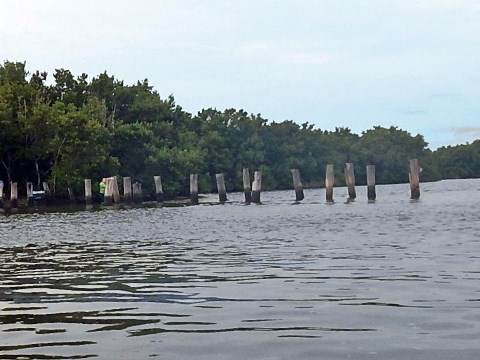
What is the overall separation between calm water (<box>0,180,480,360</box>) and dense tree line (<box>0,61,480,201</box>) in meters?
32.6

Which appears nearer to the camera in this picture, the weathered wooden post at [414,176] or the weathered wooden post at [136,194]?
the weathered wooden post at [414,176]

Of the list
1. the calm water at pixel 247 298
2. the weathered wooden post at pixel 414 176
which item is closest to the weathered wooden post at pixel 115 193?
the weathered wooden post at pixel 414 176

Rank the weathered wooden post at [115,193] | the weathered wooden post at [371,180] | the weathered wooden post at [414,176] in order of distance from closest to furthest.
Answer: the weathered wooden post at [414,176] → the weathered wooden post at [371,180] → the weathered wooden post at [115,193]

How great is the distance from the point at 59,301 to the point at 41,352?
9.20 ft

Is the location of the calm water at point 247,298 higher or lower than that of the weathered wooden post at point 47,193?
lower

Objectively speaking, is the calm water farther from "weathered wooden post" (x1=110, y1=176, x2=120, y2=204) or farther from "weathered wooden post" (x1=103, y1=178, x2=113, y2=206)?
"weathered wooden post" (x1=103, y1=178, x2=113, y2=206)

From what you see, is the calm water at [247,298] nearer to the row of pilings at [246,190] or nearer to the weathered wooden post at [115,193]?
the row of pilings at [246,190]

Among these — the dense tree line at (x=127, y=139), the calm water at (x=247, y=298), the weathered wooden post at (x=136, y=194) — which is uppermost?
the dense tree line at (x=127, y=139)

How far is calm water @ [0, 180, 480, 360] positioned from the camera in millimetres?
6359

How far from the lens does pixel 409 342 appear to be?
633 cm

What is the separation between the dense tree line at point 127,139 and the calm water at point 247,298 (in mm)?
32557

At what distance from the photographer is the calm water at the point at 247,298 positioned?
636 cm

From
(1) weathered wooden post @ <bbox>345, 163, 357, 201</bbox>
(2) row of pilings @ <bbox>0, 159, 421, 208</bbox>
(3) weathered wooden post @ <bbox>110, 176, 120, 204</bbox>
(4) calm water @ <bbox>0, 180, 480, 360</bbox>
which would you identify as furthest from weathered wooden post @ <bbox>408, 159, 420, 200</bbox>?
(4) calm water @ <bbox>0, 180, 480, 360</bbox>

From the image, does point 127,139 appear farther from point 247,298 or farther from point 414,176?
point 247,298
